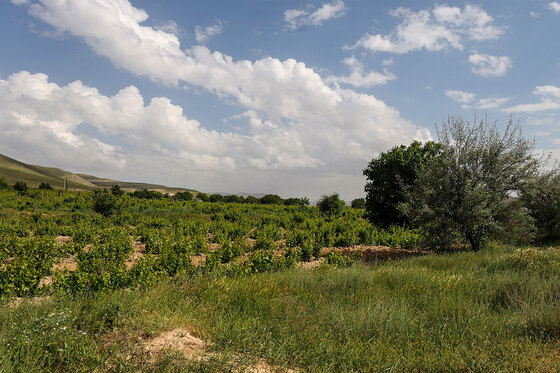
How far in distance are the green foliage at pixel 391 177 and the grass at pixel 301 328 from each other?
334 inches

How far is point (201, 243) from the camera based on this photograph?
47.7 feet

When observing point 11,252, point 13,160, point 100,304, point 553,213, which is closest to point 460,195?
point 553,213

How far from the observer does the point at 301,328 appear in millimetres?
4336

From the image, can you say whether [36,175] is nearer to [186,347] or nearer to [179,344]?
[179,344]

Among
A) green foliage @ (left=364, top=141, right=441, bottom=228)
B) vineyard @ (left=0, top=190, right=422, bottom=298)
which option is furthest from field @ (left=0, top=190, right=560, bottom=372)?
green foliage @ (left=364, top=141, right=441, bottom=228)

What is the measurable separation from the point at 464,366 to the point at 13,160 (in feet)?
738

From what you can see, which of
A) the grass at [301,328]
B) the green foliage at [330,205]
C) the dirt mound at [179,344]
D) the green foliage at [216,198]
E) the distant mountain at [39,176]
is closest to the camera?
the grass at [301,328]

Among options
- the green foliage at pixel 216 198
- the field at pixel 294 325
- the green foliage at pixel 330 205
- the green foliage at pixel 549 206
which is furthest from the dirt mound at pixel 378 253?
the green foliage at pixel 216 198

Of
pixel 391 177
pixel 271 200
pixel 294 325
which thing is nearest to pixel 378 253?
pixel 391 177

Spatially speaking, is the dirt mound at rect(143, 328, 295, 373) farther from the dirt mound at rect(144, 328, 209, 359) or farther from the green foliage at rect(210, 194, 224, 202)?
the green foliage at rect(210, 194, 224, 202)

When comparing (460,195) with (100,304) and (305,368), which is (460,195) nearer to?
(305,368)

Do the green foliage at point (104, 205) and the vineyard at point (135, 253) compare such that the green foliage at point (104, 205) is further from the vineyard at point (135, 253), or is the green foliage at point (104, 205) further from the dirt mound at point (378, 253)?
the dirt mound at point (378, 253)

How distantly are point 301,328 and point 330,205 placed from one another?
104 feet

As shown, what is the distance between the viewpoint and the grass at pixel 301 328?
332 centimetres
